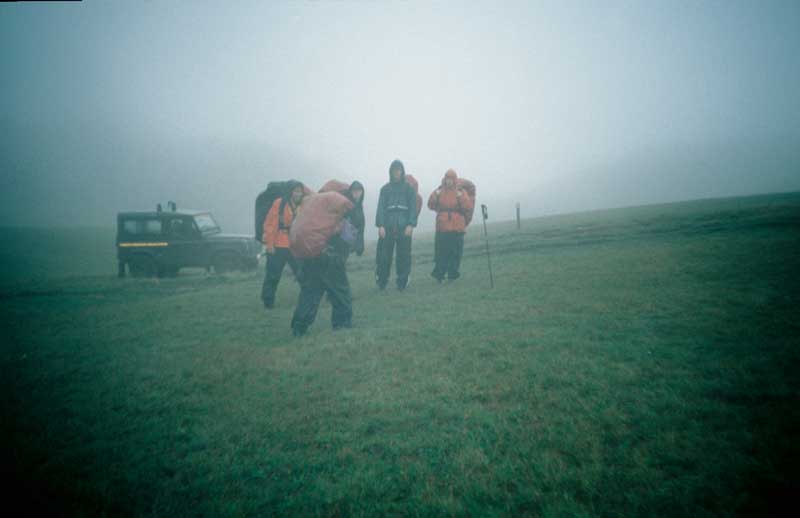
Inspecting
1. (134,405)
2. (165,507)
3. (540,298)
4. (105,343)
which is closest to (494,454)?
(165,507)

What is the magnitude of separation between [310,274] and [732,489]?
420 cm

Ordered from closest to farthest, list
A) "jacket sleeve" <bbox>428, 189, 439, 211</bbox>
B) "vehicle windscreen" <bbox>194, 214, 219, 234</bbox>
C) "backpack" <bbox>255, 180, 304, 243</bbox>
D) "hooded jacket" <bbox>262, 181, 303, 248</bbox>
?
"hooded jacket" <bbox>262, 181, 303, 248</bbox>, "backpack" <bbox>255, 180, 304, 243</bbox>, "jacket sleeve" <bbox>428, 189, 439, 211</bbox>, "vehicle windscreen" <bbox>194, 214, 219, 234</bbox>

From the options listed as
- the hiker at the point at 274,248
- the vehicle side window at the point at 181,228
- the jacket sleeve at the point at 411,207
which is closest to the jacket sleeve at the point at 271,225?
the hiker at the point at 274,248

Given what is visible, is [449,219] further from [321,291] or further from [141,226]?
[141,226]

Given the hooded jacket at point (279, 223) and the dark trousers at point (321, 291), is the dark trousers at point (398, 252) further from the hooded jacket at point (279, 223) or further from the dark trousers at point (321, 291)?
the dark trousers at point (321, 291)

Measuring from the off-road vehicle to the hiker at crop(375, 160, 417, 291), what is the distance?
8070 millimetres

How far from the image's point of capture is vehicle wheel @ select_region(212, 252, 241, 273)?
1348 centimetres

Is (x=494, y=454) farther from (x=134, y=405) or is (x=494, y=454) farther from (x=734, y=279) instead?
(x=734, y=279)

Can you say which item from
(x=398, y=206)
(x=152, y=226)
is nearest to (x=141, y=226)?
(x=152, y=226)

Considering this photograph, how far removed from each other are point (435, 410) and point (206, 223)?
45.5ft

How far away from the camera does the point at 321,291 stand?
4.86 metres

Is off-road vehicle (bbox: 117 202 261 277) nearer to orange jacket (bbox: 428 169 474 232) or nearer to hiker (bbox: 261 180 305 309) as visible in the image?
hiker (bbox: 261 180 305 309)

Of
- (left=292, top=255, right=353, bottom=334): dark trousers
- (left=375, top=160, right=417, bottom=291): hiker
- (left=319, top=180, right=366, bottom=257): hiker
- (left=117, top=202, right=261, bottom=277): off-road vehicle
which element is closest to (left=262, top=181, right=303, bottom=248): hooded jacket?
(left=319, top=180, right=366, bottom=257): hiker

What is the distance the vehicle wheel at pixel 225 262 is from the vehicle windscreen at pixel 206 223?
1156 millimetres
